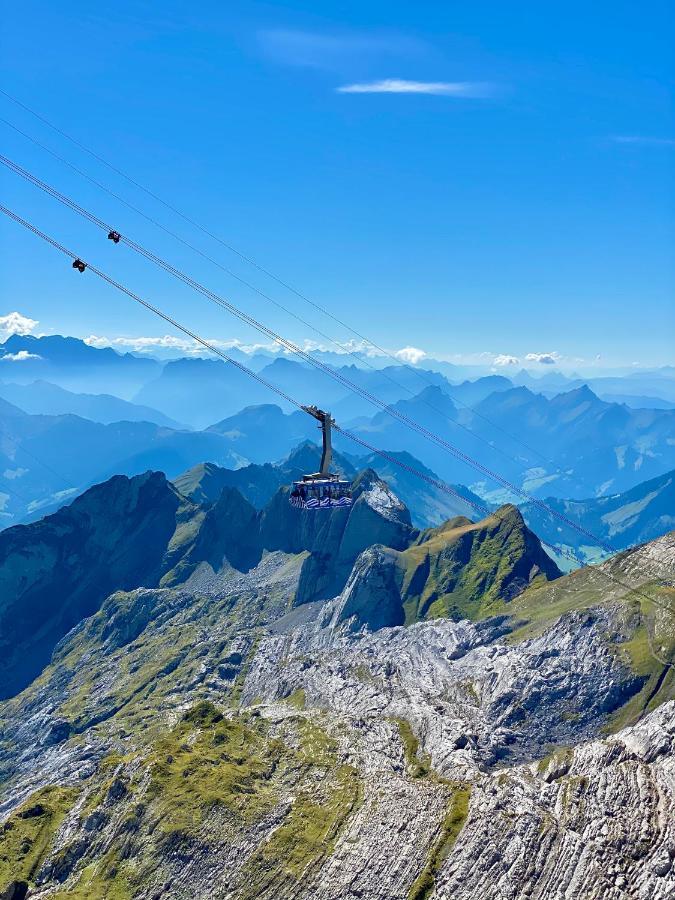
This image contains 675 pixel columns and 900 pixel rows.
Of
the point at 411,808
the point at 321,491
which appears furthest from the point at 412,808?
the point at 321,491

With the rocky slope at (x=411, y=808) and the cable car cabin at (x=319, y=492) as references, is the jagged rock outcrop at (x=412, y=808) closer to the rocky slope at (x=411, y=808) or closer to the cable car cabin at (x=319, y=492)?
the rocky slope at (x=411, y=808)

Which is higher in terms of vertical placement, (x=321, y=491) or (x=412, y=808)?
(x=321, y=491)

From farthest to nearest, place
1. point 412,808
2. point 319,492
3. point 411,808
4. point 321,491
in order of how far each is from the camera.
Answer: point 411,808
point 412,808
point 321,491
point 319,492

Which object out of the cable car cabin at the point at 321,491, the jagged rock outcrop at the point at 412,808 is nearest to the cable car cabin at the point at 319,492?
the cable car cabin at the point at 321,491

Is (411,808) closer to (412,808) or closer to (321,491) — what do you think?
(412,808)

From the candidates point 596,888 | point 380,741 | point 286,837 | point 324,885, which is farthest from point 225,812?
point 596,888

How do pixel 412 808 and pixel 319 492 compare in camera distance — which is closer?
pixel 319 492

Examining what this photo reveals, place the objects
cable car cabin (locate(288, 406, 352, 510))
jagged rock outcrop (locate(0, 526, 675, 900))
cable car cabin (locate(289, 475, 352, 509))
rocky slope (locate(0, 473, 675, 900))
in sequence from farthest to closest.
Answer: rocky slope (locate(0, 473, 675, 900))
jagged rock outcrop (locate(0, 526, 675, 900))
cable car cabin (locate(289, 475, 352, 509))
cable car cabin (locate(288, 406, 352, 510))

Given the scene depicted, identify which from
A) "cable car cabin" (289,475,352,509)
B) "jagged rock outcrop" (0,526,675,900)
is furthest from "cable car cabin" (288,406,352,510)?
"jagged rock outcrop" (0,526,675,900)

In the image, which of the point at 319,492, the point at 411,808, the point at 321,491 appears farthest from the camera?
the point at 411,808

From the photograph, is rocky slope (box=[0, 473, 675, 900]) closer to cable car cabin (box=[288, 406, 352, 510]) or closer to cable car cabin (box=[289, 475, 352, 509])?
cable car cabin (box=[288, 406, 352, 510])

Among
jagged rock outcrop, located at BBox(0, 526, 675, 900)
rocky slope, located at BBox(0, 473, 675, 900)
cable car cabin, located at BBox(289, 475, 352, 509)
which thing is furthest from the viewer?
rocky slope, located at BBox(0, 473, 675, 900)

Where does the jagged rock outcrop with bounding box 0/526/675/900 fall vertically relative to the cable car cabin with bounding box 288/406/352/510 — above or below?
below
